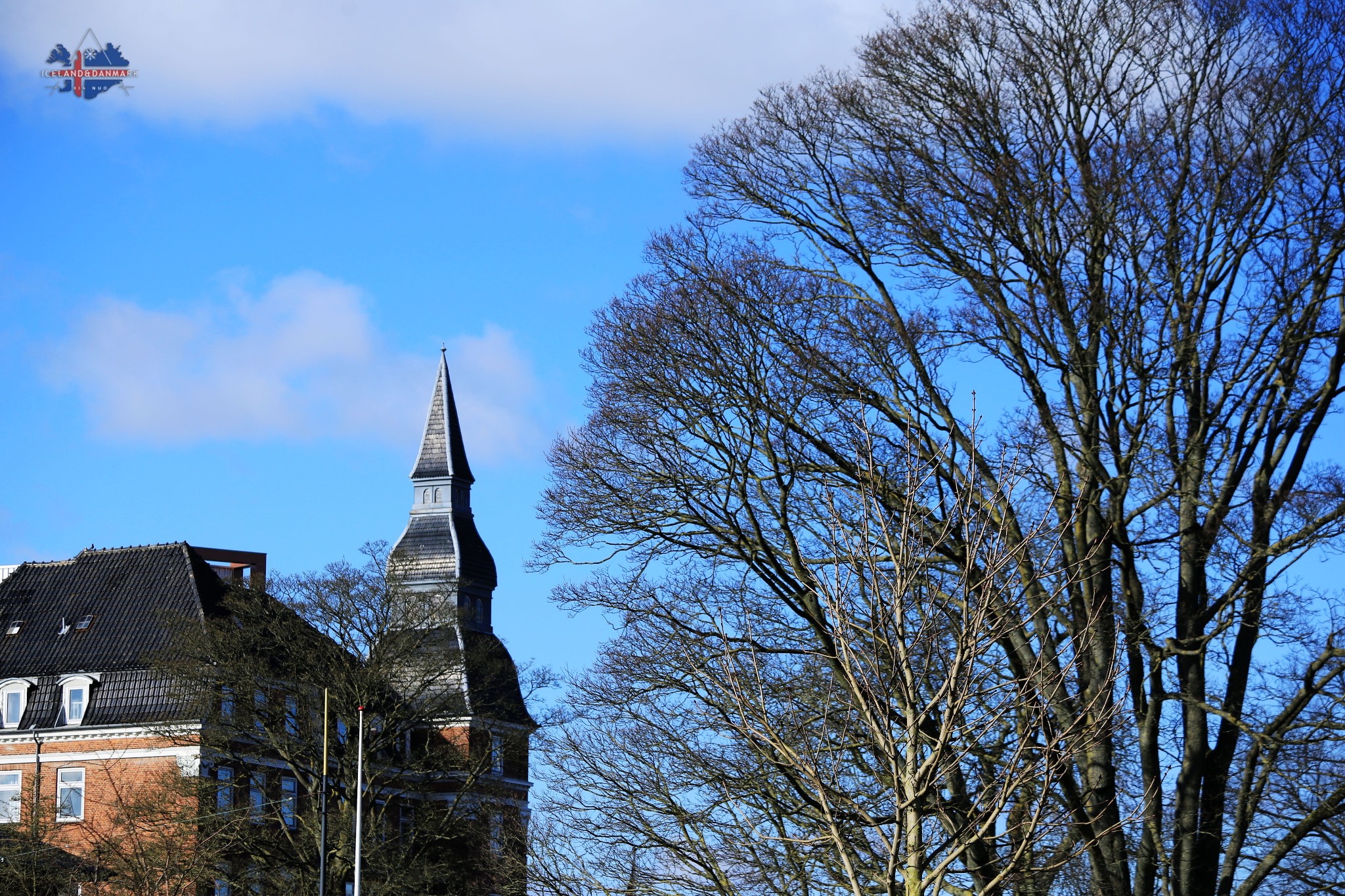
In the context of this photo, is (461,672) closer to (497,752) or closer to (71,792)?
(497,752)

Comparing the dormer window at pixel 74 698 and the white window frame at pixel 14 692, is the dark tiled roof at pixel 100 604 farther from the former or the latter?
the white window frame at pixel 14 692

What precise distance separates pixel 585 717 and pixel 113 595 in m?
39.4

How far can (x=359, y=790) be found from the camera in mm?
33688

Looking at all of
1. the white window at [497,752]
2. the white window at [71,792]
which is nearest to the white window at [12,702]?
the white window at [71,792]

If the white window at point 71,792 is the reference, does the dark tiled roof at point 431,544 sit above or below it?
above

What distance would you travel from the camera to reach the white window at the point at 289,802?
42531mm

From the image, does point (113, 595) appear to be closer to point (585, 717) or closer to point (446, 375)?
point (446, 375)

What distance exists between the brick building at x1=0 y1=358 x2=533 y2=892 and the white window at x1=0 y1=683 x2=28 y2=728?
4 centimetres

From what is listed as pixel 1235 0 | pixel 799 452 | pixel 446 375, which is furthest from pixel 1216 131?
pixel 446 375

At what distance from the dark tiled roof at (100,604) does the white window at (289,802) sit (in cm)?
573

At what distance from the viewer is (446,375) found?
75312 millimetres

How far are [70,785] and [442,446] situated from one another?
94.9ft

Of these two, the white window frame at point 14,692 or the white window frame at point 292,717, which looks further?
the white window frame at point 14,692

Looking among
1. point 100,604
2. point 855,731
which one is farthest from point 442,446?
point 855,731
